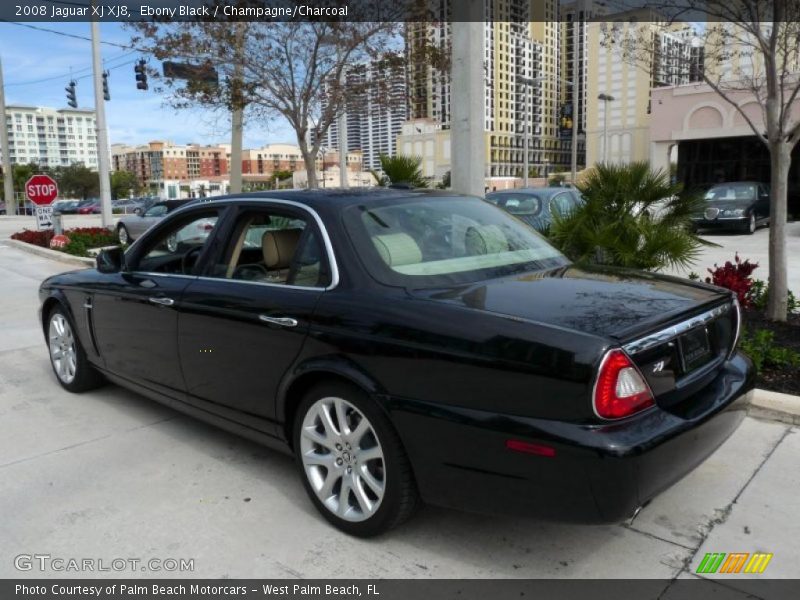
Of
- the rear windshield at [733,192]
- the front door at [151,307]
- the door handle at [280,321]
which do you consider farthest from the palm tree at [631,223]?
the rear windshield at [733,192]

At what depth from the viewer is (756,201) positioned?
18078 mm

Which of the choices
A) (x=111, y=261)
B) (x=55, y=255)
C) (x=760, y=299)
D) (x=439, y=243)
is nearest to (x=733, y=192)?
(x=760, y=299)

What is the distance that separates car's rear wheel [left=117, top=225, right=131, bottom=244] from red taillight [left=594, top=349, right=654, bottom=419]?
61.7ft

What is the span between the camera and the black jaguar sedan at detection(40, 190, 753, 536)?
2.54 m

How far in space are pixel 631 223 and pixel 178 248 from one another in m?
3.87

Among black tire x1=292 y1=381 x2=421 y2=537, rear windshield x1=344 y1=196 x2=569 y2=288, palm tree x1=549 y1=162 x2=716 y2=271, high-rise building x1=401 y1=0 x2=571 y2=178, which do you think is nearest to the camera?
black tire x1=292 y1=381 x2=421 y2=537

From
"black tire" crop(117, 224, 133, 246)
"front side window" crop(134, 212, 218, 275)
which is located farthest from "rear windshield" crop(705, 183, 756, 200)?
"front side window" crop(134, 212, 218, 275)

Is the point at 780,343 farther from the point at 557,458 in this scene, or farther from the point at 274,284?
the point at 274,284

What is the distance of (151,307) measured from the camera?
4.30 meters

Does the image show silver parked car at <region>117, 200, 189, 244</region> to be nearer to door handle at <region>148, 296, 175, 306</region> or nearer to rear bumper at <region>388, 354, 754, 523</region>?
door handle at <region>148, 296, 175, 306</region>

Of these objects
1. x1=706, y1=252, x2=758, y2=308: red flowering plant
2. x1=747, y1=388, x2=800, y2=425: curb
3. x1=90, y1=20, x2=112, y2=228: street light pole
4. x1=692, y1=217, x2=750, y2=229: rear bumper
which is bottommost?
x1=747, y1=388, x2=800, y2=425: curb
